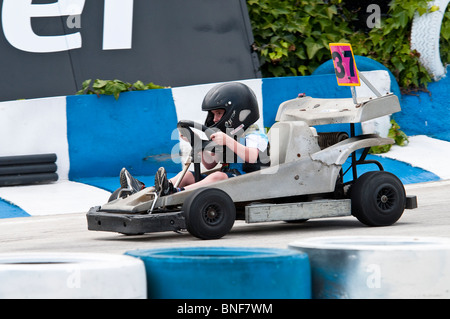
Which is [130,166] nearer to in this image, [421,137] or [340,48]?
[340,48]

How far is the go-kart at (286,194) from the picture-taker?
5.36 m

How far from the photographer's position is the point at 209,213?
17.7 ft

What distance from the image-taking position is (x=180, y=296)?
283 cm

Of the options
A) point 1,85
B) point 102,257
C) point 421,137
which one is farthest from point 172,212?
point 421,137

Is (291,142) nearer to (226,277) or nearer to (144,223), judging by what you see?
(144,223)

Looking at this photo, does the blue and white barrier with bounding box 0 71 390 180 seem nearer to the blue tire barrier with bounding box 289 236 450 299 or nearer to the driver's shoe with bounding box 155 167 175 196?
the driver's shoe with bounding box 155 167 175 196

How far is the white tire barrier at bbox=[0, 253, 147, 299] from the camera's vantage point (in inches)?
107

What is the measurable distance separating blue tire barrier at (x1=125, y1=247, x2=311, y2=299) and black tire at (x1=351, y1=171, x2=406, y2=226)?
9.76 feet

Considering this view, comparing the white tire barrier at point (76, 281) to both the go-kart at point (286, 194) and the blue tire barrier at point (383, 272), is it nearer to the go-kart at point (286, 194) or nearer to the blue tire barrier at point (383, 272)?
the blue tire barrier at point (383, 272)

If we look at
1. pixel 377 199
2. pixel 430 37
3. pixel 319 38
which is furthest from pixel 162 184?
pixel 430 37

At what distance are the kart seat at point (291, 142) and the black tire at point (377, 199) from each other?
43 centimetres

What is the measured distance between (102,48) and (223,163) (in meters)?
3.92

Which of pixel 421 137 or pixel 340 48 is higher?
pixel 340 48

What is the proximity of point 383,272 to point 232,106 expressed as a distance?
294 centimetres
